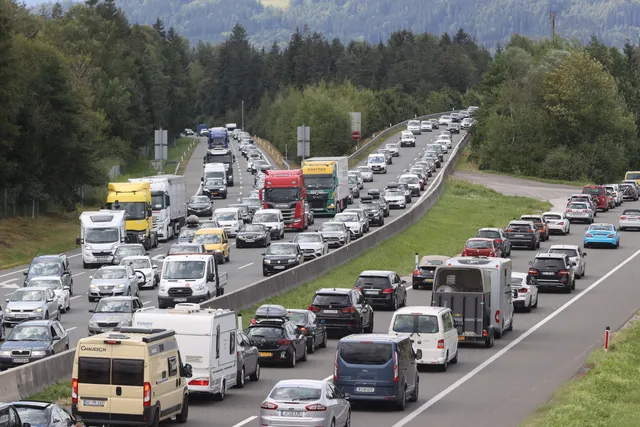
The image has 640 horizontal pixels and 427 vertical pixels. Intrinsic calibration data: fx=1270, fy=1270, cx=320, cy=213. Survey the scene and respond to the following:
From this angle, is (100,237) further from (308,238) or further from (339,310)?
(339,310)

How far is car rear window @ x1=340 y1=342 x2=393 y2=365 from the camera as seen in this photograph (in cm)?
2723

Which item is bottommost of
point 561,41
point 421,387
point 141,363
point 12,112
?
point 421,387

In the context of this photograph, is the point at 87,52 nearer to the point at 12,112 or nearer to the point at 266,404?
the point at 12,112

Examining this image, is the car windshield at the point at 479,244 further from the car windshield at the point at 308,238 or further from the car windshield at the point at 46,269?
the car windshield at the point at 46,269

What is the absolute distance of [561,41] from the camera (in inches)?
6009

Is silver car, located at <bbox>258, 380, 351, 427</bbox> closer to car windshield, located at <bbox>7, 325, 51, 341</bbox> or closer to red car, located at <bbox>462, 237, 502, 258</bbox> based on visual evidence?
car windshield, located at <bbox>7, 325, 51, 341</bbox>

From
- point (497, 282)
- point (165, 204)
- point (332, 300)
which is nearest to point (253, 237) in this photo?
point (165, 204)

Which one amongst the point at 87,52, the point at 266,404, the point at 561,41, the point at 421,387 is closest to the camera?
the point at 266,404

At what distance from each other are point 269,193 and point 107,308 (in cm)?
3478

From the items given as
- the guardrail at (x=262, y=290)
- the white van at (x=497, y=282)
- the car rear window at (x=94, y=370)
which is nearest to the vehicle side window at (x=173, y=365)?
the car rear window at (x=94, y=370)

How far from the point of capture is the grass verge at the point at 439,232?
53500 mm

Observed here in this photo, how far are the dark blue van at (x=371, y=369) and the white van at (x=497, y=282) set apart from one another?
11476mm

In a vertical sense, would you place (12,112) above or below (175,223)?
above

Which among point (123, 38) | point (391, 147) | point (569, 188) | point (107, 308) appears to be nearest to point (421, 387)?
point (107, 308)
